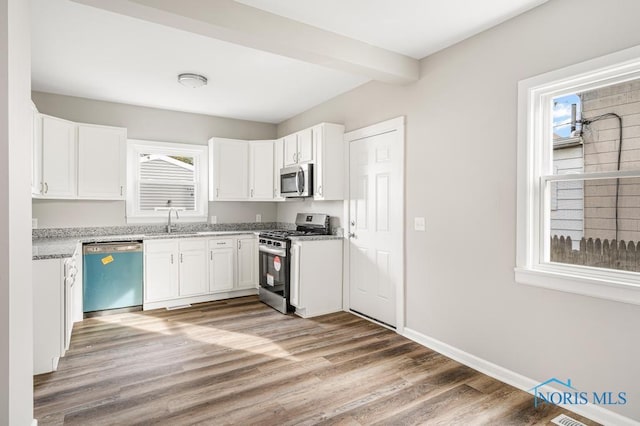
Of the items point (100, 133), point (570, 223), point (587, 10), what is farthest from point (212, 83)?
point (570, 223)

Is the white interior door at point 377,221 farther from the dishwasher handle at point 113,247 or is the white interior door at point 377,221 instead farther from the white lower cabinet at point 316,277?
the dishwasher handle at point 113,247

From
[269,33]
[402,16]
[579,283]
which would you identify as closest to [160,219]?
[269,33]

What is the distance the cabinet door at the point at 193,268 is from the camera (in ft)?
15.0

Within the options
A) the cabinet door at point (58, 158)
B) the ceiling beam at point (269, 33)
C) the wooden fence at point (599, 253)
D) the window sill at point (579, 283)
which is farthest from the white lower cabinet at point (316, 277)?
the cabinet door at point (58, 158)

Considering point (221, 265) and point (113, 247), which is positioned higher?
point (113, 247)

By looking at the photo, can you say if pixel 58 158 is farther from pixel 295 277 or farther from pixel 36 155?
pixel 295 277

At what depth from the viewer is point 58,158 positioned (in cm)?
401

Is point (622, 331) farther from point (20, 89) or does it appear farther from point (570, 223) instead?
point (20, 89)

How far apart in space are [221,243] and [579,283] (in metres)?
3.94

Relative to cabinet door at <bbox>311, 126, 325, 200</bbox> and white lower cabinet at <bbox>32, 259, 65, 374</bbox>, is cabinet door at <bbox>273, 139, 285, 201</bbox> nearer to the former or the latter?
cabinet door at <bbox>311, 126, 325, 200</bbox>

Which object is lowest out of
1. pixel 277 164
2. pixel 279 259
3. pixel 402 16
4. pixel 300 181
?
pixel 279 259

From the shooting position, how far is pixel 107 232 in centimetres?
464

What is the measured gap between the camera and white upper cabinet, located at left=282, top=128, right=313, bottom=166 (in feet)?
14.5

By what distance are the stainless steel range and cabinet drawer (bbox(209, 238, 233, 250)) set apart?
0.43m
